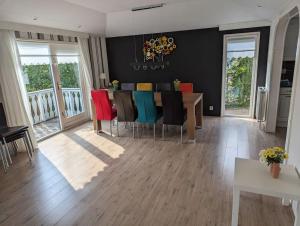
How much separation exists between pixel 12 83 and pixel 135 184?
3.01 m

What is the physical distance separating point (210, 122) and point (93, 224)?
4063 mm

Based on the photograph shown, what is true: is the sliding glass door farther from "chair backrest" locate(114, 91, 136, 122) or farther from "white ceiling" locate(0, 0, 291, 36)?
"chair backrest" locate(114, 91, 136, 122)

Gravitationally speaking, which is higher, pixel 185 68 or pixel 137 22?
pixel 137 22

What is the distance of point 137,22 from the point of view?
221 inches

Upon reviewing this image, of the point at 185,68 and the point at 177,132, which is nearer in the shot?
the point at 177,132

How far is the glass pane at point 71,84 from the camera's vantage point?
5.53m

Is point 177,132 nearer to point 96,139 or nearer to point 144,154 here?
point 144,154

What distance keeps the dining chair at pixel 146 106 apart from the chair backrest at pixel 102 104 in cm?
71

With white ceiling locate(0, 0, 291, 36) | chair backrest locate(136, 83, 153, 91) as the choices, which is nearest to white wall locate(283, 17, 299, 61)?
white ceiling locate(0, 0, 291, 36)

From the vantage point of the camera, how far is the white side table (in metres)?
1.70

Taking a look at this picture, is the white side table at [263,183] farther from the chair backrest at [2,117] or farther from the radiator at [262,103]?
the chair backrest at [2,117]

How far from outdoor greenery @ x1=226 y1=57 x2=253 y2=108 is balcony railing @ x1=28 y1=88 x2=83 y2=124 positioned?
4.27 metres

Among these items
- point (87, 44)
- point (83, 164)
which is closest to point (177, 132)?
point (83, 164)

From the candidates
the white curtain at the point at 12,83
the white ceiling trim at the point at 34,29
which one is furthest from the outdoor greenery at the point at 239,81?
the white curtain at the point at 12,83
